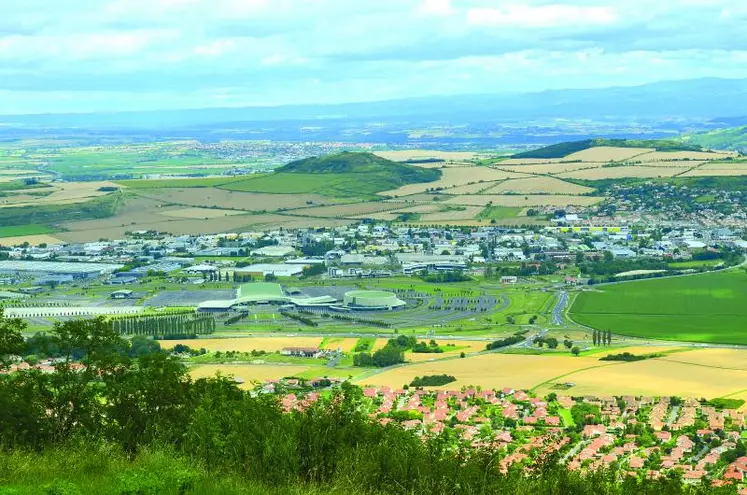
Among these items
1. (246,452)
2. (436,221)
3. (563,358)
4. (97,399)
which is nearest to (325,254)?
(436,221)

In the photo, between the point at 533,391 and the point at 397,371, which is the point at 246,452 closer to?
the point at 533,391

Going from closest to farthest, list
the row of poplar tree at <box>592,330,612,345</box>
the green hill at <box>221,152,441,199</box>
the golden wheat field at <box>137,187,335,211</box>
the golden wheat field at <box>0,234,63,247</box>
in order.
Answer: the row of poplar tree at <box>592,330,612,345</box>
the golden wheat field at <box>0,234,63,247</box>
the golden wheat field at <box>137,187,335,211</box>
the green hill at <box>221,152,441,199</box>

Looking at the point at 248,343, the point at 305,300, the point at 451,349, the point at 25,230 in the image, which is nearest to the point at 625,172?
the point at 25,230

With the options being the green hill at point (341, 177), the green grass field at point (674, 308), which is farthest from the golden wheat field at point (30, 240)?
the green grass field at point (674, 308)

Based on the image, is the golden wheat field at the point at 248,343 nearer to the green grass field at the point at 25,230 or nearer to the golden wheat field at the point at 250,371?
the golden wheat field at the point at 250,371

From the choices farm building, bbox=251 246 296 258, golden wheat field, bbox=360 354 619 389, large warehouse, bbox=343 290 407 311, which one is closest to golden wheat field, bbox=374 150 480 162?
farm building, bbox=251 246 296 258

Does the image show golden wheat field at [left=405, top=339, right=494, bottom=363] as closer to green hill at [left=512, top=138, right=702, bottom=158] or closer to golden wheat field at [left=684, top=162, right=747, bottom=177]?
golden wheat field at [left=684, top=162, right=747, bottom=177]
